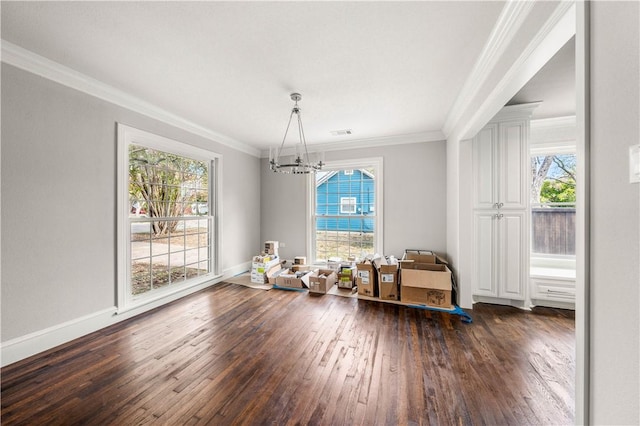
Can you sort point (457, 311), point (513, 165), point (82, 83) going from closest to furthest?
point (82, 83)
point (457, 311)
point (513, 165)

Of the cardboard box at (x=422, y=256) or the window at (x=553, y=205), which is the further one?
the cardboard box at (x=422, y=256)

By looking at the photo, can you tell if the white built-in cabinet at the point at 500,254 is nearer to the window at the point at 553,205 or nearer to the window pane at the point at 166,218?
the window at the point at 553,205

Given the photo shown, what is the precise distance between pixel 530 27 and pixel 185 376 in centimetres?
330

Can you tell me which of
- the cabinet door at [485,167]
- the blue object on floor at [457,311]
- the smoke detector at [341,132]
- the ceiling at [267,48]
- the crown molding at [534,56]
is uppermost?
the smoke detector at [341,132]

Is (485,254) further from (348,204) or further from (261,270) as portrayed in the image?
(261,270)

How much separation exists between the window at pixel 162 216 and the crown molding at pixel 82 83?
280 mm

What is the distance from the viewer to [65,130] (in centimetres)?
227

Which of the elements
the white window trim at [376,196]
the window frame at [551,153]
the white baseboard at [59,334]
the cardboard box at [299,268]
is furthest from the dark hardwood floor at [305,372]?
the white window trim at [376,196]

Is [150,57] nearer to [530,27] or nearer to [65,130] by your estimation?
[65,130]

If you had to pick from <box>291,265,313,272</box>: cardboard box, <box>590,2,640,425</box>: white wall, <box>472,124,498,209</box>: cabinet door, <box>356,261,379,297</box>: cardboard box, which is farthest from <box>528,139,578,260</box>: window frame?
<box>291,265,313,272</box>: cardboard box

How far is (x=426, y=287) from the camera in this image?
3.07 meters

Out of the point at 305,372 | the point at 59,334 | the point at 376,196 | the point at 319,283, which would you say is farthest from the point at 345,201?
the point at 59,334

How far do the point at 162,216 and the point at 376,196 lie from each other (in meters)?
3.43

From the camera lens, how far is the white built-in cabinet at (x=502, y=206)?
9.83 ft
